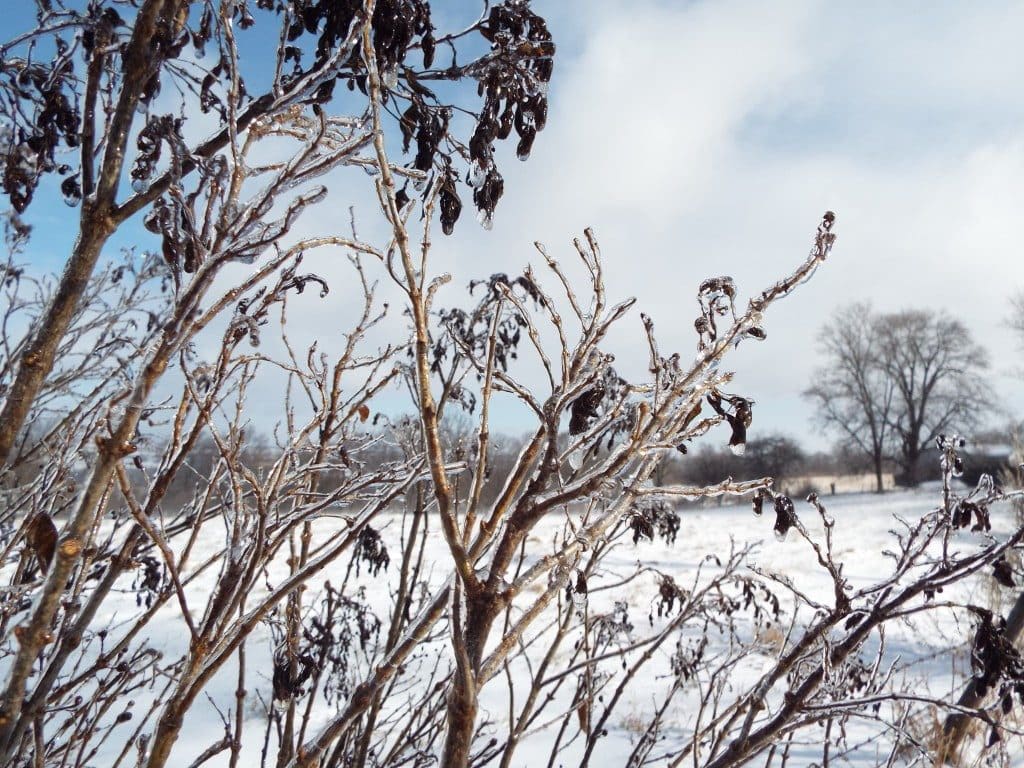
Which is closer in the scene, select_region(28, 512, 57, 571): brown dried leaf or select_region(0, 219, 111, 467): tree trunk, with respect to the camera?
select_region(28, 512, 57, 571): brown dried leaf

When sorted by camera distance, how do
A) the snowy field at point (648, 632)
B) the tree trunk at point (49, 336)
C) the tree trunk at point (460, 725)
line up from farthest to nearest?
the snowy field at point (648, 632), the tree trunk at point (49, 336), the tree trunk at point (460, 725)

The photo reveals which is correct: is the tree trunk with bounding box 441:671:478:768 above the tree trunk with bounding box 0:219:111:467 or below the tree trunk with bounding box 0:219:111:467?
below

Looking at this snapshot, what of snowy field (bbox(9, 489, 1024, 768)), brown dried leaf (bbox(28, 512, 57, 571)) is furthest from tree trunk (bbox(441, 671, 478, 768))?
snowy field (bbox(9, 489, 1024, 768))

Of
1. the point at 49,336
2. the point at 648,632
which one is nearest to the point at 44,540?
the point at 49,336

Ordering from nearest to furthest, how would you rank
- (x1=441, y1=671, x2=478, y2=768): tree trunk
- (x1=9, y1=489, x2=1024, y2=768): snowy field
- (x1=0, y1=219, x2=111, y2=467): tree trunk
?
(x1=441, y1=671, x2=478, y2=768): tree trunk → (x1=0, y1=219, x2=111, y2=467): tree trunk → (x1=9, y1=489, x2=1024, y2=768): snowy field

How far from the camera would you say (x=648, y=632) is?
7.67 meters

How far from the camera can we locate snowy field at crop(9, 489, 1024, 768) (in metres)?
5.50

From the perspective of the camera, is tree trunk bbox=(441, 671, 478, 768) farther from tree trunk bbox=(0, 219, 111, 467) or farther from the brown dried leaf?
tree trunk bbox=(0, 219, 111, 467)

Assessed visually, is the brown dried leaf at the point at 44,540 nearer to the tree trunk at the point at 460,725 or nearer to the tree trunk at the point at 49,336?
the tree trunk at the point at 49,336

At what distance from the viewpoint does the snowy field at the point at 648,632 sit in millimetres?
5504

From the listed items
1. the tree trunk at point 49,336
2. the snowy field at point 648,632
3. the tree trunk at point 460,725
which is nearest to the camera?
the tree trunk at point 460,725

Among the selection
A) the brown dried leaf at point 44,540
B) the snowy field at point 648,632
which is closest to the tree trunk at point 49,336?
the brown dried leaf at point 44,540

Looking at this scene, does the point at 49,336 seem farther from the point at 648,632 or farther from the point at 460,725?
the point at 648,632

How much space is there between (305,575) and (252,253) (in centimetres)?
55
